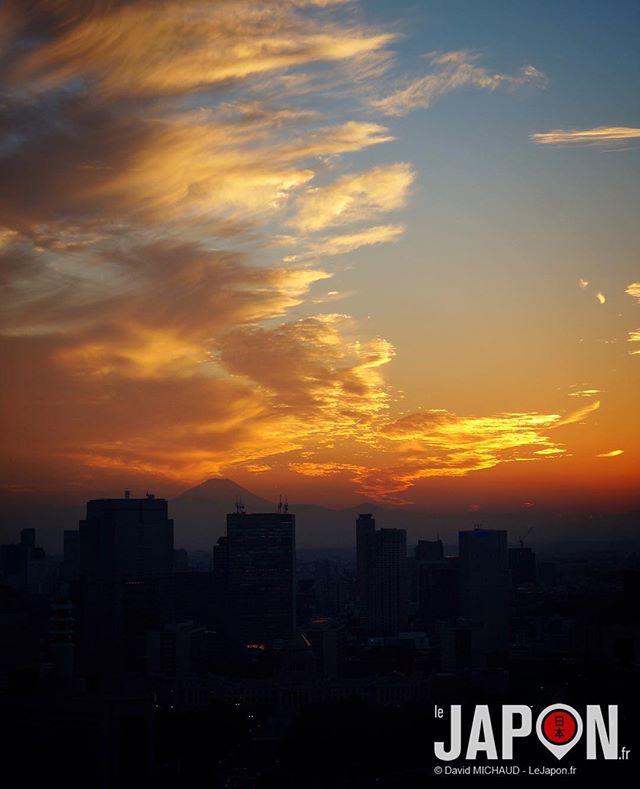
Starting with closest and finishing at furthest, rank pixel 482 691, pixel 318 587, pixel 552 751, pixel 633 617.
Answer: pixel 552 751 < pixel 482 691 < pixel 633 617 < pixel 318 587

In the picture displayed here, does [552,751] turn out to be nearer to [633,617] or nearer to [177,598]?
[633,617]

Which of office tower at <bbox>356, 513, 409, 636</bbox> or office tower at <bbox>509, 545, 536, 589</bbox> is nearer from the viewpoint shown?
office tower at <bbox>356, 513, 409, 636</bbox>

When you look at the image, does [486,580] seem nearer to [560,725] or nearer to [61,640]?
[61,640]

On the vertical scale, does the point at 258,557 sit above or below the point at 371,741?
above

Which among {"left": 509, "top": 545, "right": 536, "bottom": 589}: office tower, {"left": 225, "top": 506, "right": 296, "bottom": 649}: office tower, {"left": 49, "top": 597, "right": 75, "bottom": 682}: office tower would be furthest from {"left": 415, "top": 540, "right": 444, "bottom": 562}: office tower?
{"left": 49, "top": 597, "right": 75, "bottom": 682}: office tower

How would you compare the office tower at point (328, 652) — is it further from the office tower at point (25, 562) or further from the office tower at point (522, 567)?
the office tower at point (522, 567)

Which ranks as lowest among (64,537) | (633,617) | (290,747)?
(290,747)

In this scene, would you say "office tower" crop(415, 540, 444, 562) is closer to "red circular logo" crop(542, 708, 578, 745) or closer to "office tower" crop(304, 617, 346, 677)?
"office tower" crop(304, 617, 346, 677)

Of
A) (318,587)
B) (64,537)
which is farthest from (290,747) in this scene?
(318,587)
